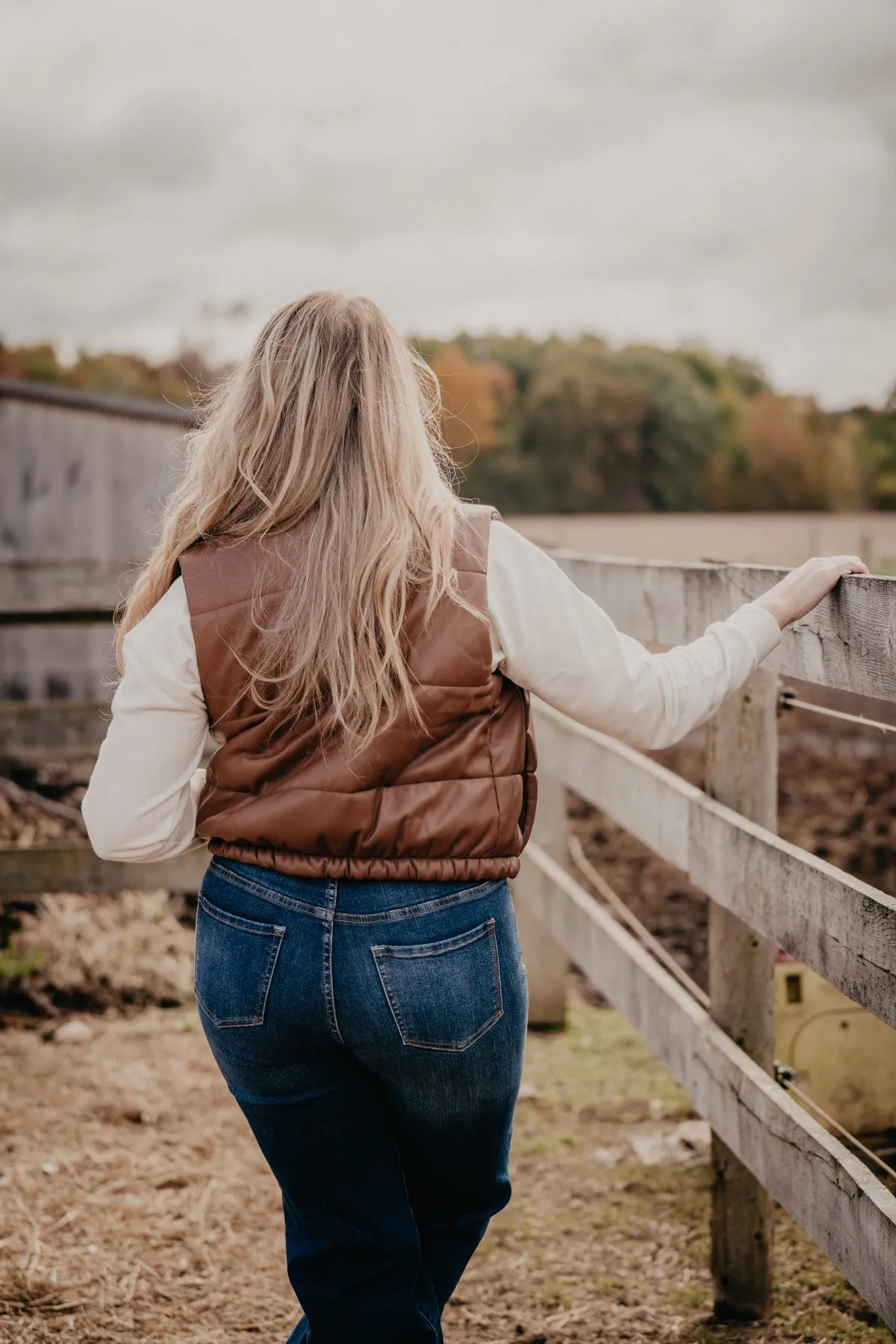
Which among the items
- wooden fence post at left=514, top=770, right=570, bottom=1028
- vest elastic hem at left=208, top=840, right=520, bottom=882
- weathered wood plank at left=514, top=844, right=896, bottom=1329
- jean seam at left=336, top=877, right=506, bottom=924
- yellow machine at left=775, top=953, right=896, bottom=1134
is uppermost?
vest elastic hem at left=208, top=840, right=520, bottom=882

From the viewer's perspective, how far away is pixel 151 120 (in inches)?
1848

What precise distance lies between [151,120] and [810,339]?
29.6 meters

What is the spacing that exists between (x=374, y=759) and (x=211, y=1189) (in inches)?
80.3

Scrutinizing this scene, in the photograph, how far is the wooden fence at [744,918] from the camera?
167 centimetres

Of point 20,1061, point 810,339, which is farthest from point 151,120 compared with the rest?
point 20,1061

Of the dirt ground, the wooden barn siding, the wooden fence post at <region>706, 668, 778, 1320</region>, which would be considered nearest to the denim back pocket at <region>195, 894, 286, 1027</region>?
the wooden fence post at <region>706, 668, 778, 1320</region>

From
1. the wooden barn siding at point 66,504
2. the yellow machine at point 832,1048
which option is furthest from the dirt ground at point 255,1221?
the wooden barn siding at point 66,504

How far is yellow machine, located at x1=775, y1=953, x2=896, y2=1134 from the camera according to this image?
2805 mm

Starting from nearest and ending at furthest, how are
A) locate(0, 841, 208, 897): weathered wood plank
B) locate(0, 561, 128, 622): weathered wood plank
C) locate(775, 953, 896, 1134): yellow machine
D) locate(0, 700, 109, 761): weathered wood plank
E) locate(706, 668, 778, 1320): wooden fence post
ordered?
locate(706, 668, 778, 1320): wooden fence post, locate(775, 953, 896, 1134): yellow machine, locate(0, 841, 208, 897): weathered wood plank, locate(0, 700, 109, 761): weathered wood plank, locate(0, 561, 128, 622): weathered wood plank

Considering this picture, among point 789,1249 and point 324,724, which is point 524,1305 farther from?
point 324,724

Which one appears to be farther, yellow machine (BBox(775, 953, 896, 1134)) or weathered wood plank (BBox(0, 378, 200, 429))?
weathered wood plank (BBox(0, 378, 200, 429))

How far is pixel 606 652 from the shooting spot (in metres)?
1.61

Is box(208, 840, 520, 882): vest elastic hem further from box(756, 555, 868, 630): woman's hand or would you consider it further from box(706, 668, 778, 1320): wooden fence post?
box(706, 668, 778, 1320): wooden fence post

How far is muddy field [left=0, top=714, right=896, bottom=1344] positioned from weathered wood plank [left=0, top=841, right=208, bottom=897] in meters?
0.56
